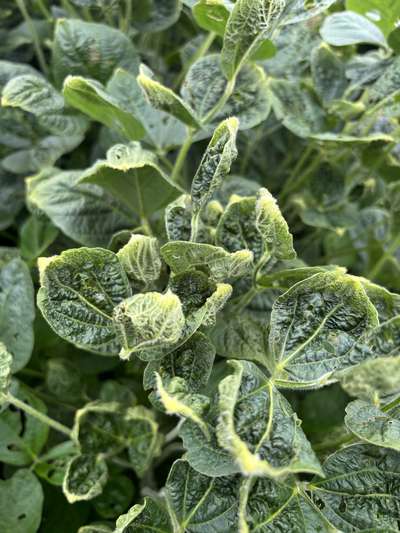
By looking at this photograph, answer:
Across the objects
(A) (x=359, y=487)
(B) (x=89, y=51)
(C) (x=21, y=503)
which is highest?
(B) (x=89, y=51)

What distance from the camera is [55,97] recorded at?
794 millimetres

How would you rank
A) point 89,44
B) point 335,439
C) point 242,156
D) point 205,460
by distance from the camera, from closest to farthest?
point 205,460 → point 335,439 → point 89,44 → point 242,156

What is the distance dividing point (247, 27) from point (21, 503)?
0.56m

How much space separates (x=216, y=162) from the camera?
1.93ft

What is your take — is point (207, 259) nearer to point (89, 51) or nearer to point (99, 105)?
point (99, 105)

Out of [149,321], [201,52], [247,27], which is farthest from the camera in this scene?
[201,52]

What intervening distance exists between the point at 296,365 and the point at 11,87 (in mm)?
452

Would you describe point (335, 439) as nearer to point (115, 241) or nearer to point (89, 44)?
point (115, 241)

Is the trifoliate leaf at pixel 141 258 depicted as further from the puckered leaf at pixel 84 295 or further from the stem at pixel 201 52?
the stem at pixel 201 52

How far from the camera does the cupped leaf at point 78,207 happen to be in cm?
79

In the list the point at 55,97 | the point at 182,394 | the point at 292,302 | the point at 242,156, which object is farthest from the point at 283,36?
the point at 182,394

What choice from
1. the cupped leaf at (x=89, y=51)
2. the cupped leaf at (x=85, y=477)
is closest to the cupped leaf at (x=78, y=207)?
the cupped leaf at (x=89, y=51)

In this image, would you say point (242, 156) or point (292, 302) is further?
point (242, 156)

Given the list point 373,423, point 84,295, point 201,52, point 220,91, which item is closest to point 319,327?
point 373,423
